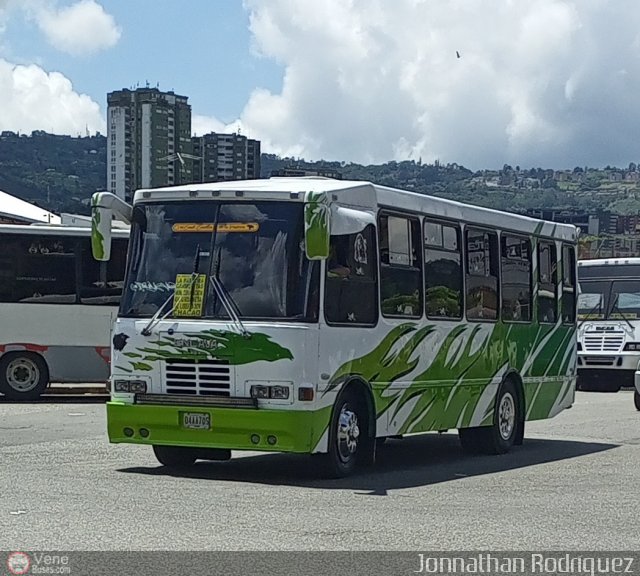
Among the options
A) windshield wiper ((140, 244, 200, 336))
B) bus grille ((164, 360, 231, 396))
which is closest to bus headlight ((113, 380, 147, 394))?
bus grille ((164, 360, 231, 396))

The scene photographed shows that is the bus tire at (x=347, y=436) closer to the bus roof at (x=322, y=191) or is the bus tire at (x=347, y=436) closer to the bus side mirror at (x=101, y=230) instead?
the bus roof at (x=322, y=191)

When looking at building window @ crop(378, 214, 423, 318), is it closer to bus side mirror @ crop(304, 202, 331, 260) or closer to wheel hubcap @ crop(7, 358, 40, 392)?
bus side mirror @ crop(304, 202, 331, 260)

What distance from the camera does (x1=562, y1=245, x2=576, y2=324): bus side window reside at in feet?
62.2

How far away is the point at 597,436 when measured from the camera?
62.7 ft

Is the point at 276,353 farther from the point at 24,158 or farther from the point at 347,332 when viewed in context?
the point at 24,158

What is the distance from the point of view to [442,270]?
1510 cm

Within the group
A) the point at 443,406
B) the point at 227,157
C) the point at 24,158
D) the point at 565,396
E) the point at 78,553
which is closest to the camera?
the point at 78,553

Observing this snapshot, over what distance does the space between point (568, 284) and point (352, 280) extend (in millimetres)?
6800

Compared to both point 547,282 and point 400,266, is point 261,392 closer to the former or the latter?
point 400,266

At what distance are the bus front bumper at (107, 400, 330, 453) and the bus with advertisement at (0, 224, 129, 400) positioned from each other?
1090cm

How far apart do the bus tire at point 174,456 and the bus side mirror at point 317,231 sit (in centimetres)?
278

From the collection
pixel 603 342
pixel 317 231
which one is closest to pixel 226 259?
pixel 317 231

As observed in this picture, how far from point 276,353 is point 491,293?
15.6 ft

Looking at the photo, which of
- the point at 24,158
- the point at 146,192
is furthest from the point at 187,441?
the point at 24,158
